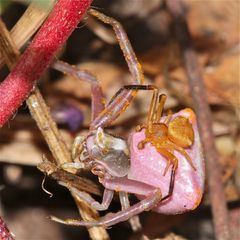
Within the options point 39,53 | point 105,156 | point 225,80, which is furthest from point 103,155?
point 225,80

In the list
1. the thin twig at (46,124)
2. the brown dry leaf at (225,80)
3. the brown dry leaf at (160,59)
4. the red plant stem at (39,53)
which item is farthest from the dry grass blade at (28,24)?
the brown dry leaf at (225,80)

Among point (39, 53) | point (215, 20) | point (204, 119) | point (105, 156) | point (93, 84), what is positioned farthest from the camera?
point (215, 20)

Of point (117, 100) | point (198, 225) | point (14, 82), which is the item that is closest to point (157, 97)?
point (117, 100)

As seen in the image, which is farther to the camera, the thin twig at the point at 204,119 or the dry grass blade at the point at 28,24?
the thin twig at the point at 204,119

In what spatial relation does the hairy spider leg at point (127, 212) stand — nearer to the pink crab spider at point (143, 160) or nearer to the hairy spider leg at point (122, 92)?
the pink crab spider at point (143, 160)

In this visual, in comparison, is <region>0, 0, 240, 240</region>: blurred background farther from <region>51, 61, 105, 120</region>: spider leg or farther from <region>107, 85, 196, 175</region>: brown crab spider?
<region>107, 85, 196, 175</region>: brown crab spider

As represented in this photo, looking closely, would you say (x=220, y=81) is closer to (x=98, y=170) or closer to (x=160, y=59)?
(x=160, y=59)

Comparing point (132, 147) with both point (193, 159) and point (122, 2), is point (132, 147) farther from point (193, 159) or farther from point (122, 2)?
point (122, 2)
